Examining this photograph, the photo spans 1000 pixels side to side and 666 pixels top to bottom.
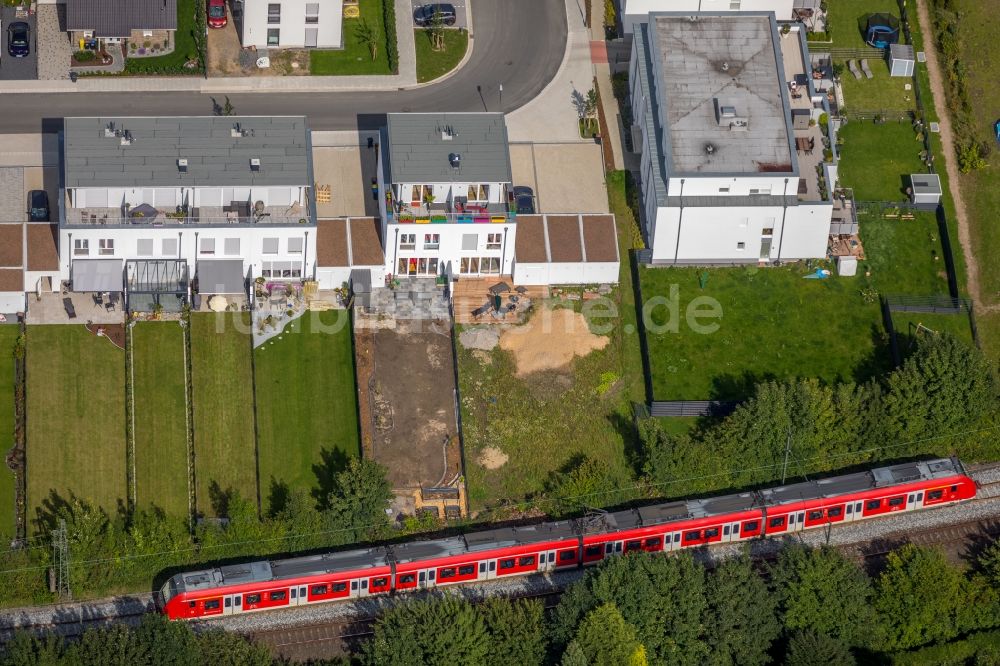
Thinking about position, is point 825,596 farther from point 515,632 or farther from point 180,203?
point 180,203

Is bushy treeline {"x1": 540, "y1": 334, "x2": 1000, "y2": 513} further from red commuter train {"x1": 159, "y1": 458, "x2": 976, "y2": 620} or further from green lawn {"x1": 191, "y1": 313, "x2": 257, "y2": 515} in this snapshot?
green lawn {"x1": 191, "y1": 313, "x2": 257, "y2": 515}

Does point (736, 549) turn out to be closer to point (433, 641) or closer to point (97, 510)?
point (433, 641)

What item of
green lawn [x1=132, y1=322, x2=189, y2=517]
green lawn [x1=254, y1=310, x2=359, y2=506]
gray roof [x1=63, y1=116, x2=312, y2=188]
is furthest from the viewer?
gray roof [x1=63, y1=116, x2=312, y2=188]

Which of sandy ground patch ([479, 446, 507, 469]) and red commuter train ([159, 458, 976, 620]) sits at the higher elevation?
sandy ground patch ([479, 446, 507, 469])

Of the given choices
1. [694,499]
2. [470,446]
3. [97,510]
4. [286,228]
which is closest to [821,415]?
[694,499]

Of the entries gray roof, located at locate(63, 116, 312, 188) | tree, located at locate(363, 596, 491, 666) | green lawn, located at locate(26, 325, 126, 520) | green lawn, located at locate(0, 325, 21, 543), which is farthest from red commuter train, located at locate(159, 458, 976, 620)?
gray roof, located at locate(63, 116, 312, 188)

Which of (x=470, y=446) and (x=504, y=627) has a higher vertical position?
(x=470, y=446)
